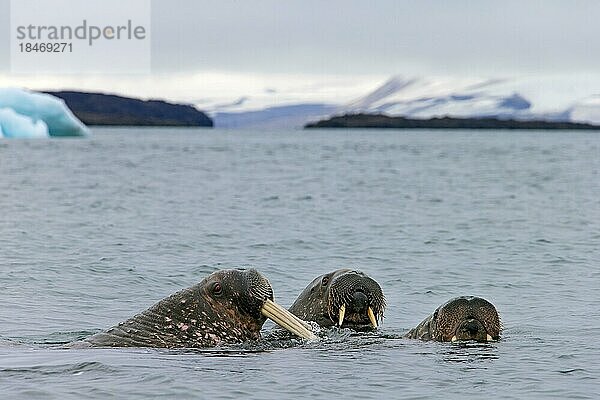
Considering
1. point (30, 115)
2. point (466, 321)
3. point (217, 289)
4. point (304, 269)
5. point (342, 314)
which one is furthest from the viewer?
point (30, 115)

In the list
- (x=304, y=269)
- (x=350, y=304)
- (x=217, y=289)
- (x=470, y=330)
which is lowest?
(x=304, y=269)

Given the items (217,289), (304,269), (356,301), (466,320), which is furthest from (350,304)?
(304,269)

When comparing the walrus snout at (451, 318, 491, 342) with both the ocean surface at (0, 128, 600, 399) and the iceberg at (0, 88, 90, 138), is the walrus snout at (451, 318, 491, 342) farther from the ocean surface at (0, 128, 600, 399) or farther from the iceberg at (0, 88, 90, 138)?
the iceberg at (0, 88, 90, 138)

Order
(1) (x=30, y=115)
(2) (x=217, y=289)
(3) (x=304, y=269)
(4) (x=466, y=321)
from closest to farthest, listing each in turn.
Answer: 1. (2) (x=217, y=289)
2. (4) (x=466, y=321)
3. (3) (x=304, y=269)
4. (1) (x=30, y=115)

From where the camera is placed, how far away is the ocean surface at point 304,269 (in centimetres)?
1026

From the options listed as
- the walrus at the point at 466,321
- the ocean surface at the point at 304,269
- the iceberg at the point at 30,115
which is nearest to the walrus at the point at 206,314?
the ocean surface at the point at 304,269

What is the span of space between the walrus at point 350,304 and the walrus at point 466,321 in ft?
2.73

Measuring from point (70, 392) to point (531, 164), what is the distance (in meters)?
62.5

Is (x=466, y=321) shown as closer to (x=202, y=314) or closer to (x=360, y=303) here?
(x=360, y=303)

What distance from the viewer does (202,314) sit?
11258mm

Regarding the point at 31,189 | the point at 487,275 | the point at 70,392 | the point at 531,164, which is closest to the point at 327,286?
the point at 70,392

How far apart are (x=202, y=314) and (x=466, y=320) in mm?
2518

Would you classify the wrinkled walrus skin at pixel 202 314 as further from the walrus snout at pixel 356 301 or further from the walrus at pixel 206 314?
the walrus snout at pixel 356 301

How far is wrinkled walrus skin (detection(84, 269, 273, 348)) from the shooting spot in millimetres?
11219
